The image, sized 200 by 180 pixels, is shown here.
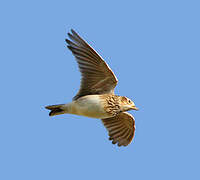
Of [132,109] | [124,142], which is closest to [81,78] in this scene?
[132,109]

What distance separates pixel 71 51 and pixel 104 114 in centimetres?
152

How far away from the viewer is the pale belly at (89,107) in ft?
32.6

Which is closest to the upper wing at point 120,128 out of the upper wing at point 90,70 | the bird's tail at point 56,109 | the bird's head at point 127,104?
the bird's head at point 127,104

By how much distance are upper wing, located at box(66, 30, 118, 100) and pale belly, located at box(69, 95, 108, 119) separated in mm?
311

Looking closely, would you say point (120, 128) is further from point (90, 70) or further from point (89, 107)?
point (90, 70)

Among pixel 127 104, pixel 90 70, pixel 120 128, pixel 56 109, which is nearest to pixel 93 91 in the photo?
pixel 90 70

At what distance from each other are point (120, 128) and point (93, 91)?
138cm

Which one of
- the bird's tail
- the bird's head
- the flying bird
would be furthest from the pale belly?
the bird's head

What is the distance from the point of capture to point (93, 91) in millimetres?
10344

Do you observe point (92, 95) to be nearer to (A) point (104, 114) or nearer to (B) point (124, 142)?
(A) point (104, 114)

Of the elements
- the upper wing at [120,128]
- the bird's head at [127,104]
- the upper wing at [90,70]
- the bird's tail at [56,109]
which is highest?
the upper wing at [90,70]

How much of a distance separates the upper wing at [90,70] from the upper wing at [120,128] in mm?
1069

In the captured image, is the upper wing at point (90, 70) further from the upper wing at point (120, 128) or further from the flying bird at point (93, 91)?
the upper wing at point (120, 128)

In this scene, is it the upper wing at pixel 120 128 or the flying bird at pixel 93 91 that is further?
the upper wing at pixel 120 128
